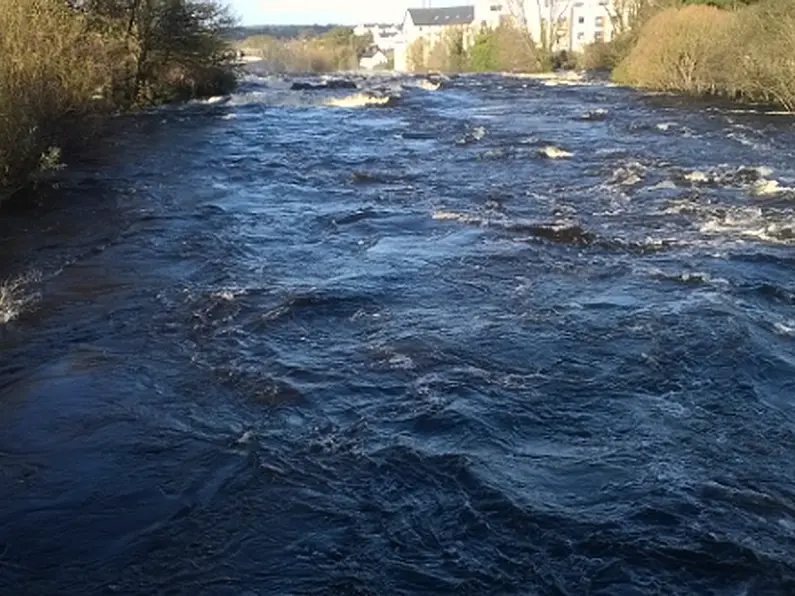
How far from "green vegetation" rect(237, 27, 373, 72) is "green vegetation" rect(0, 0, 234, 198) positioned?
197ft

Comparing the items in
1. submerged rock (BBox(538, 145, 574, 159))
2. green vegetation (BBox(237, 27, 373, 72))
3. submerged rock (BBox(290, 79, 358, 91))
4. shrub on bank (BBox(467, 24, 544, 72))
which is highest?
green vegetation (BBox(237, 27, 373, 72))

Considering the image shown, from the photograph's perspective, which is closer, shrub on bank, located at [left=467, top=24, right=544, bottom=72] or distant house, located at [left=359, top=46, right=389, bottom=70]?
shrub on bank, located at [left=467, top=24, right=544, bottom=72]

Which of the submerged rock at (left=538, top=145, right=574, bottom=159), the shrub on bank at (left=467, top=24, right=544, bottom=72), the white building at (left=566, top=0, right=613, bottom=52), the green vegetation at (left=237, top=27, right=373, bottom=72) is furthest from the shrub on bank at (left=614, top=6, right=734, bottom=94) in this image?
the white building at (left=566, top=0, right=613, bottom=52)

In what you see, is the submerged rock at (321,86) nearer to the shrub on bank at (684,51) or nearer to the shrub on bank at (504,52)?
the shrub on bank at (684,51)

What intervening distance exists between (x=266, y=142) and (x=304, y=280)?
15306 mm

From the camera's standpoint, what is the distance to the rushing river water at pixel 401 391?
6.71m

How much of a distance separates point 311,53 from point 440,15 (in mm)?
47499

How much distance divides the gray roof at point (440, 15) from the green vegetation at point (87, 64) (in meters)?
117

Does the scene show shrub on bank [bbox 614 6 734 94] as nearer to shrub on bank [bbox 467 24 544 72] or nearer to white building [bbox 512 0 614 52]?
shrub on bank [bbox 467 24 544 72]

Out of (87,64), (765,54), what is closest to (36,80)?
(87,64)

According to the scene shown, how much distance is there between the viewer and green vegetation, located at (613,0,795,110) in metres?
31.3

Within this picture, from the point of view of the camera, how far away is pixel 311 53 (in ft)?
393

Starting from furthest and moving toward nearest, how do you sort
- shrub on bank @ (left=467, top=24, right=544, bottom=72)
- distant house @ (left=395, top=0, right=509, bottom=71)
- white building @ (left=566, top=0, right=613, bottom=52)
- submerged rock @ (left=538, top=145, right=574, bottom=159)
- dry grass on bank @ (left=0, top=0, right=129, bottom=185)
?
1. distant house @ (left=395, top=0, right=509, bottom=71)
2. white building @ (left=566, top=0, right=613, bottom=52)
3. shrub on bank @ (left=467, top=24, right=544, bottom=72)
4. submerged rock @ (left=538, top=145, right=574, bottom=159)
5. dry grass on bank @ (left=0, top=0, right=129, bottom=185)

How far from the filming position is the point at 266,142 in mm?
27969
